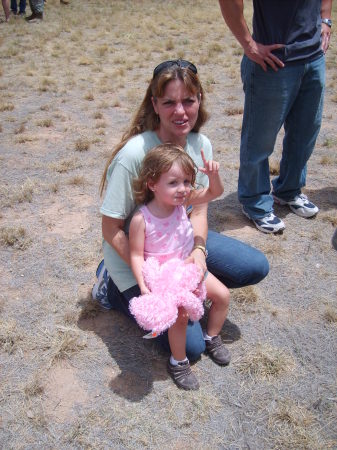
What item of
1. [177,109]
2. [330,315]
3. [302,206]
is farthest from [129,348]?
[302,206]

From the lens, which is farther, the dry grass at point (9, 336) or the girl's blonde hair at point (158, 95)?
the dry grass at point (9, 336)

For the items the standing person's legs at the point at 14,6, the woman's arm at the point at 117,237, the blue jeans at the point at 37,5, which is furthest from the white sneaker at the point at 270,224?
the standing person's legs at the point at 14,6

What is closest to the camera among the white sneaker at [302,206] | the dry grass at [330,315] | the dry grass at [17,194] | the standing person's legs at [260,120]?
the dry grass at [330,315]

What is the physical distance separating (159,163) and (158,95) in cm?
35

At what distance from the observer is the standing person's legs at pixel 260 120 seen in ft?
9.07

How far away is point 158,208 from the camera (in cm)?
201

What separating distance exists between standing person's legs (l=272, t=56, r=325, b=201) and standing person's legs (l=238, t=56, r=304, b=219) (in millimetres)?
110

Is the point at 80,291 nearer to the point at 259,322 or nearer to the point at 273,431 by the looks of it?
the point at 259,322

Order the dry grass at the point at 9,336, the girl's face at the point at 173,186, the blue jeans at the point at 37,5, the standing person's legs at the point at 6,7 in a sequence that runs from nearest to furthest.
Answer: the girl's face at the point at 173,186 < the dry grass at the point at 9,336 < the standing person's legs at the point at 6,7 < the blue jeans at the point at 37,5

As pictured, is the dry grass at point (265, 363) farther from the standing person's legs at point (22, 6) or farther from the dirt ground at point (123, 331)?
the standing person's legs at point (22, 6)

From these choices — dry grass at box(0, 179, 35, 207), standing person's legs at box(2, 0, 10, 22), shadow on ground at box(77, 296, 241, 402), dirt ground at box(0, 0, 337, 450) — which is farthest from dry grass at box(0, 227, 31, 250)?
standing person's legs at box(2, 0, 10, 22)

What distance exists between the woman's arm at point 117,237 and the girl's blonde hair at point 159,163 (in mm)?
198

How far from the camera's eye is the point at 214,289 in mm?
2154

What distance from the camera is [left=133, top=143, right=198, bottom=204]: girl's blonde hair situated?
1.86m
